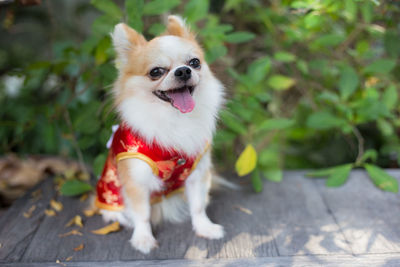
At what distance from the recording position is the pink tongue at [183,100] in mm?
1510

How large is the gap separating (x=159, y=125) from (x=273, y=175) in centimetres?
99

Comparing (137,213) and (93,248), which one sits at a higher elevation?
(137,213)

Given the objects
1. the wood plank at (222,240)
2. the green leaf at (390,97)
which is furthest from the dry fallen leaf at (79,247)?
the green leaf at (390,97)

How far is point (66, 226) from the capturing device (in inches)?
76.1

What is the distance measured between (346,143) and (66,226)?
86.9 inches

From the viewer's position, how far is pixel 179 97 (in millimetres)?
1538

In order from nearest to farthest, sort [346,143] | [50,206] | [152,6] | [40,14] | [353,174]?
[152,6], [50,206], [353,174], [346,143], [40,14]

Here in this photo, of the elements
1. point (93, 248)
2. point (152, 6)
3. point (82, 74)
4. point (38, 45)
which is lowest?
point (38, 45)

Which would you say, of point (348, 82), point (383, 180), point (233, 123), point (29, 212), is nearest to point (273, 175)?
point (233, 123)

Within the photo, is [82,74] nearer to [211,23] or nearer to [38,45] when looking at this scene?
[211,23]

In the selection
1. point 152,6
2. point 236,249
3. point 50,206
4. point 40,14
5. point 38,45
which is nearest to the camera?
point 236,249

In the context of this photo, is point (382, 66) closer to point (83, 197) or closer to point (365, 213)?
point (365, 213)

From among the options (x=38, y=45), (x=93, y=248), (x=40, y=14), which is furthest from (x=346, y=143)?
(x=38, y=45)

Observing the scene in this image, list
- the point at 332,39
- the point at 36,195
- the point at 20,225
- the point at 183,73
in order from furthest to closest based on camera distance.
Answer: the point at 36,195 < the point at 332,39 < the point at 20,225 < the point at 183,73
